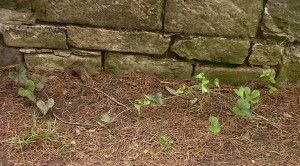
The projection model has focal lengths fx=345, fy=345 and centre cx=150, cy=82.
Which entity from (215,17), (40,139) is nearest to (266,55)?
(215,17)

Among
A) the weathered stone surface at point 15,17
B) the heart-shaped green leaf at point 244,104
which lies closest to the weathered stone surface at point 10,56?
the weathered stone surface at point 15,17

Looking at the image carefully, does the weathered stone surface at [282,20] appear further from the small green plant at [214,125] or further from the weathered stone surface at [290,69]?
the small green plant at [214,125]

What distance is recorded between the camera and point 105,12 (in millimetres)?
2391

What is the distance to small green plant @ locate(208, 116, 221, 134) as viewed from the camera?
2.10m

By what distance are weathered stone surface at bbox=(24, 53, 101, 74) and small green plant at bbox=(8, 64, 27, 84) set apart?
17 centimetres

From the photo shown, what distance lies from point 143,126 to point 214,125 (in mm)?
458

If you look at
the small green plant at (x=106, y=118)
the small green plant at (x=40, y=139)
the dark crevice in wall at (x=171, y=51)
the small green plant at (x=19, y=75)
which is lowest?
the small green plant at (x=40, y=139)

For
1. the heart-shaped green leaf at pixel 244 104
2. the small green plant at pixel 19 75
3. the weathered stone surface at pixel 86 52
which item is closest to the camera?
the heart-shaped green leaf at pixel 244 104

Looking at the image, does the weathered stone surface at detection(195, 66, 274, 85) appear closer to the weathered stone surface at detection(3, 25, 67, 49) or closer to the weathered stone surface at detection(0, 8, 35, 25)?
the weathered stone surface at detection(3, 25, 67, 49)

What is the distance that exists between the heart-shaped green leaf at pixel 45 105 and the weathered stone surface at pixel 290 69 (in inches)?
→ 65.8

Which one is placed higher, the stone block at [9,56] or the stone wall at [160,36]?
the stone wall at [160,36]

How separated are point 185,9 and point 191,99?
64cm

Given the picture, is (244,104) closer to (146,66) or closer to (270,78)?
(270,78)

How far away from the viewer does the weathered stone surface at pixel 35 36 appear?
8.14 ft
